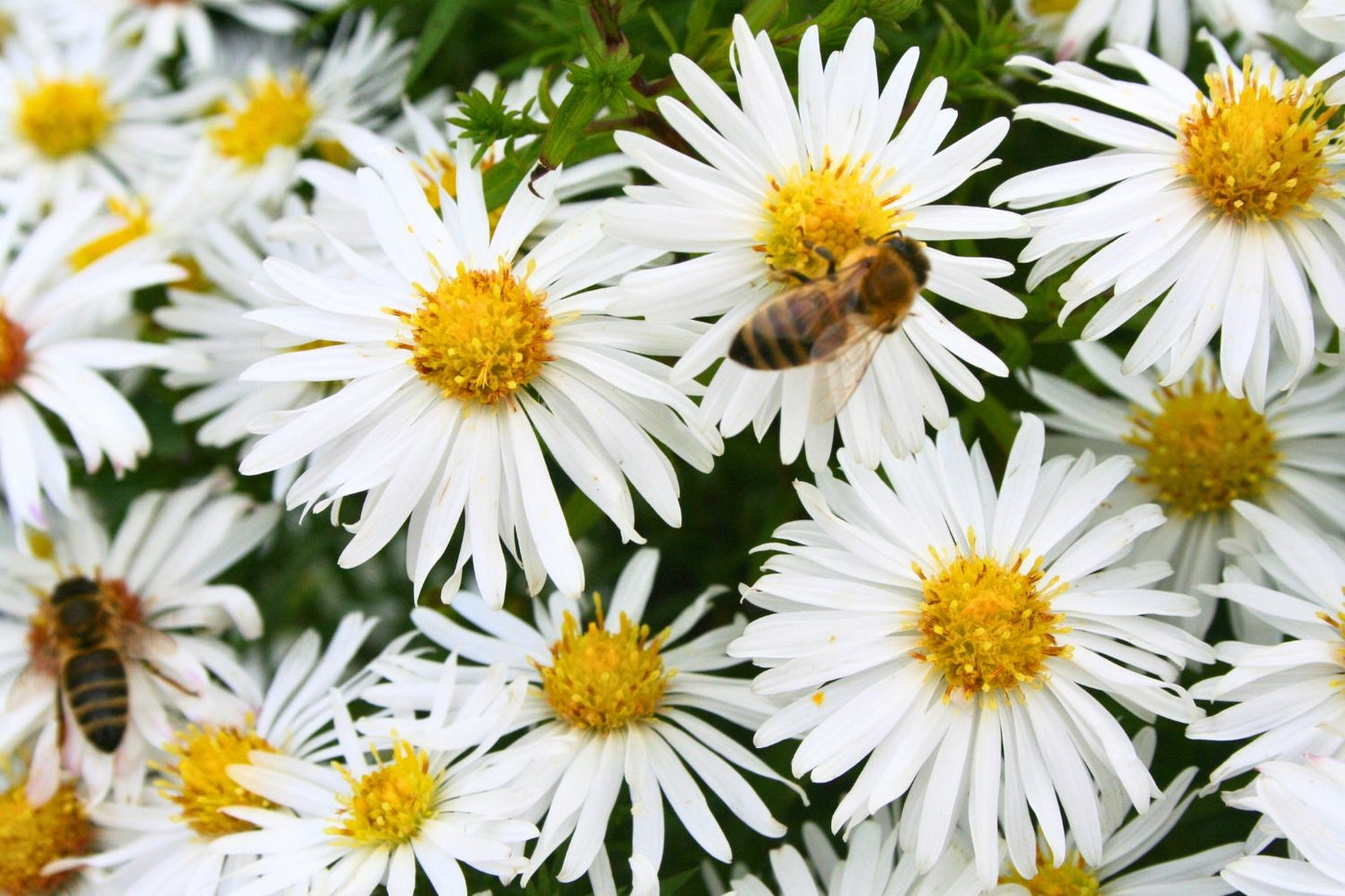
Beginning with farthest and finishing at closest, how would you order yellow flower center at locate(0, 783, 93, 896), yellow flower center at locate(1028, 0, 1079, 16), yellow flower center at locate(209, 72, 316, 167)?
1. yellow flower center at locate(209, 72, 316, 167)
2. yellow flower center at locate(1028, 0, 1079, 16)
3. yellow flower center at locate(0, 783, 93, 896)

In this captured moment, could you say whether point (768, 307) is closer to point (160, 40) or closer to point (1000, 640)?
point (1000, 640)

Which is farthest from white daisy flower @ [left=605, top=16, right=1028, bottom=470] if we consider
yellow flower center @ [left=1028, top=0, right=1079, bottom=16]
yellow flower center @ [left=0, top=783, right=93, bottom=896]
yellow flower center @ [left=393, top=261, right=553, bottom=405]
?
yellow flower center @ [left=0, top=783, right=93, bottom=896]

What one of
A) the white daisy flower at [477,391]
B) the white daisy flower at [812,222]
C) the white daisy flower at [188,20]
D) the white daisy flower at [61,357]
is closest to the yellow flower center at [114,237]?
the white daisy flower at [61,357]

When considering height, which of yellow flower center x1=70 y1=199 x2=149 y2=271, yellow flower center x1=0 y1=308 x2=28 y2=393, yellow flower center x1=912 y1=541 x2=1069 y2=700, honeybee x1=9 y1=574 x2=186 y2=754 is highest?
yellow flower center x1=70 y1=199 x2=149 y2=271

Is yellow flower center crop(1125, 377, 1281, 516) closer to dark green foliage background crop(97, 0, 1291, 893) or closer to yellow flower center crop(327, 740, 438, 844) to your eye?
dark green foliage background crop(97, 0, 1291, 893)

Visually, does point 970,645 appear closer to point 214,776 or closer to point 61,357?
point 214,776

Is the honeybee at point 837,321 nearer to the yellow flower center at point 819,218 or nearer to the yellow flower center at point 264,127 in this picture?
the yellow flower center at point 819,218

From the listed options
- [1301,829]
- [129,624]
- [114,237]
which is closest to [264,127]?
[114,237]
